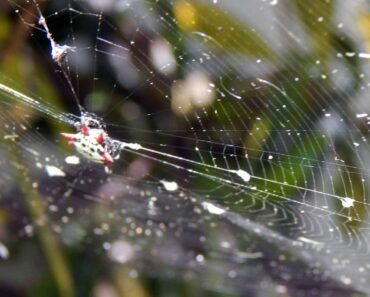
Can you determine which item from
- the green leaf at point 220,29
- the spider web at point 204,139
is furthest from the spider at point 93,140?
the green leaf at point 220,29

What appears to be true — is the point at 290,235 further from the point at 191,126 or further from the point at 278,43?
the point at 278,43

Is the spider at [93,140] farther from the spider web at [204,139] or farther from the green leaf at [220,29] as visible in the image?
the green leaf at [220,29]

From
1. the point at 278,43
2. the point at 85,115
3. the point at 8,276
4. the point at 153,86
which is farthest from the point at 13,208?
the point at 278,43

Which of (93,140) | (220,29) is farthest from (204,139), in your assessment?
(93,140)

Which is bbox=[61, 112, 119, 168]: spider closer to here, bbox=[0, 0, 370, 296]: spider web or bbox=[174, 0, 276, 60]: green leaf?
bbox=[0, 0, 370, 296]: spider web

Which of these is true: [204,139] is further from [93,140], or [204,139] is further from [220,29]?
[93,140]
